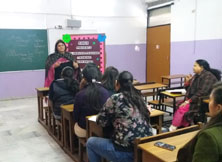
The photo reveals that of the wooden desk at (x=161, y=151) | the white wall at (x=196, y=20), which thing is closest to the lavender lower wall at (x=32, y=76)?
the white wall at (x=196, y=20)

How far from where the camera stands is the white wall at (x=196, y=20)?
5723 millimetres

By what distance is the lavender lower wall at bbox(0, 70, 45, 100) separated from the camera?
6387 mm

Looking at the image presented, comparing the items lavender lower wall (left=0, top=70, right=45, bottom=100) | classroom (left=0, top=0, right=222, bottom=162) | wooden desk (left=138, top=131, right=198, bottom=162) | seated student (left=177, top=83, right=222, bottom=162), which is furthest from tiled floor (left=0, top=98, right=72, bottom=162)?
seated student (left=177, top=83, right=222, bottom=162)

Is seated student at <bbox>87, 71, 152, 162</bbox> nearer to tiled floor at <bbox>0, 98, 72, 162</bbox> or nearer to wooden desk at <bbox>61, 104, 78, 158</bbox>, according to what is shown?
wooden desk at <bbox>61, 104, 78, 158</bbox>

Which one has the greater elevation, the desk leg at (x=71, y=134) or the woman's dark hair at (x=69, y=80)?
the woman's dark hair at (x=69, y=80)

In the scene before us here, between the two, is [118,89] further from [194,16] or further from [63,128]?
[194,16]

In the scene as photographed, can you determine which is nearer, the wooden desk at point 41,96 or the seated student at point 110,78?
the seated student at point 110,78

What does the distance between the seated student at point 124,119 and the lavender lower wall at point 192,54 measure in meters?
4.49

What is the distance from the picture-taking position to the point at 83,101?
8.18 feet

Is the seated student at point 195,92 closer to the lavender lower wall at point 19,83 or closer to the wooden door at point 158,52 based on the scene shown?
the wooden door at point 158,52

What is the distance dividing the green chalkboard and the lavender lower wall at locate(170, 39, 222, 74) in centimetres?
379

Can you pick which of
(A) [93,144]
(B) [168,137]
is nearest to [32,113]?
(A) [93,144]

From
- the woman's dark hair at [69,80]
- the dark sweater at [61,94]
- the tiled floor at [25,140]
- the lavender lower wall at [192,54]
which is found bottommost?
the tiled floor at [25,140]

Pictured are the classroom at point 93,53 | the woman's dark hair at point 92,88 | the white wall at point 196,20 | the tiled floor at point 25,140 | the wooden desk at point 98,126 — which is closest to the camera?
the wooden desk at point 98,126
